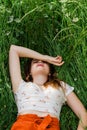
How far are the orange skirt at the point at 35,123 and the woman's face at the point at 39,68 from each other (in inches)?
13.1

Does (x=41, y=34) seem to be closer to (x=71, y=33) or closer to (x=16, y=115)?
(x=71, y=33)

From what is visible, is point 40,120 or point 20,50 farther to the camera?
point 20,50

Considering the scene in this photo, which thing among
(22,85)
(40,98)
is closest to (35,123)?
(40,98)

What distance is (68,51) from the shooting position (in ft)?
11.7

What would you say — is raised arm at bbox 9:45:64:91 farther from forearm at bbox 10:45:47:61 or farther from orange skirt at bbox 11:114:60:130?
→ orange skirt at bbox 11:114:60:130

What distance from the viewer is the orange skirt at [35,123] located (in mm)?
3148

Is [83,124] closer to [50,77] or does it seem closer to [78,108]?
[78,108]

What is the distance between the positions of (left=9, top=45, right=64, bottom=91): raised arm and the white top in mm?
54

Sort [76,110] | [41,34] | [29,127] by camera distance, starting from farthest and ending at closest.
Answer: [41,34], [76,110], [29,127]

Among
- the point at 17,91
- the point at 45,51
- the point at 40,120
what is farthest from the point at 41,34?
the point at 40,120

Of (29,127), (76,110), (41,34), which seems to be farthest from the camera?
(41,34)

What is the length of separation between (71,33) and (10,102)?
67cm

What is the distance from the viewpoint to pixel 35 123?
3.19 meters

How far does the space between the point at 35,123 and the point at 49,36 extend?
75 centimetres
